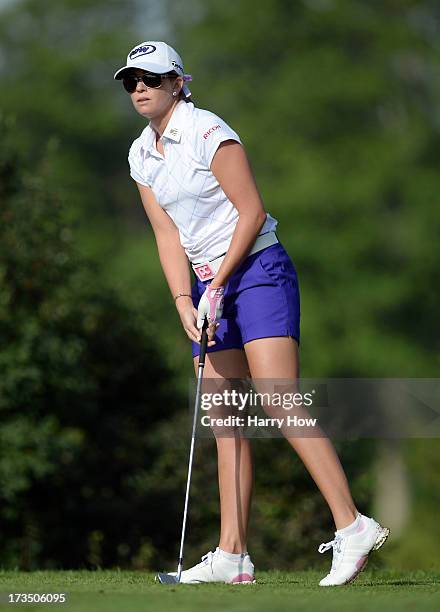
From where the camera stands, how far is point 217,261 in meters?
5.93

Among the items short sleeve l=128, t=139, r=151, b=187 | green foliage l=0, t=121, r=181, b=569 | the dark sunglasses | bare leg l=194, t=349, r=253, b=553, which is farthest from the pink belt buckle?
green foliage l=0, t=121, r=181, b=569

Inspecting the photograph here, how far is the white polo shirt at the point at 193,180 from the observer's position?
5.78 m

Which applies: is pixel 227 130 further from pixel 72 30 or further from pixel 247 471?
pixel 72 30

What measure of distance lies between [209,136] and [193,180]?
208mm

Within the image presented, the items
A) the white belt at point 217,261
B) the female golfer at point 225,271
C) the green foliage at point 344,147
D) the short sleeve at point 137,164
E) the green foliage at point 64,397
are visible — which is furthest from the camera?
the green foliage at point 344,147

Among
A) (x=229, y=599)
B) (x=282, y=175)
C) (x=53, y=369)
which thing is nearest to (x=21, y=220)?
(x=53, y=369)

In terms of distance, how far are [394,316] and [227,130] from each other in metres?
26.9

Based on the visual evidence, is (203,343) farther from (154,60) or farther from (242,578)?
(154,60)

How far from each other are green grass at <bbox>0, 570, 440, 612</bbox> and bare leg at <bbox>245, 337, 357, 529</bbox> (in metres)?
0.32

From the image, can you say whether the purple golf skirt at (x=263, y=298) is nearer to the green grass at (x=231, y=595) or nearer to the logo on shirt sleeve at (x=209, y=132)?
the logo on shirt sleeve at (x=209, y=132)

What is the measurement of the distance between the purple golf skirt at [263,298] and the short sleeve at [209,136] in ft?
1.56

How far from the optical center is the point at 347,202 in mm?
32281

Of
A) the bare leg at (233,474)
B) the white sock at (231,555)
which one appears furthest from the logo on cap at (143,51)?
the white sock at (231,555)

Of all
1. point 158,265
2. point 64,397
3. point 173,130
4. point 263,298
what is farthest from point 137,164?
point 158,265
